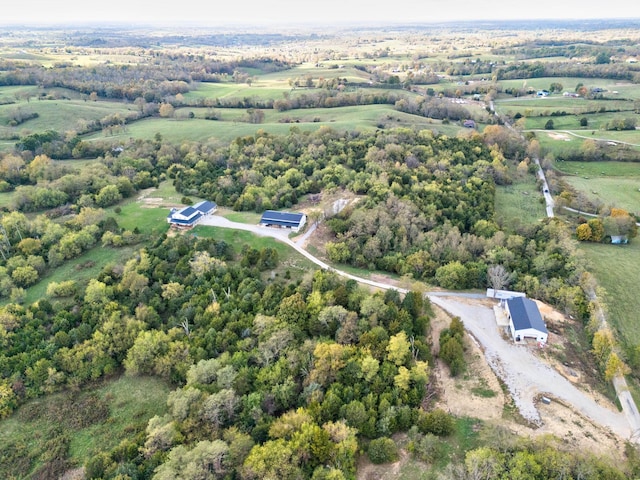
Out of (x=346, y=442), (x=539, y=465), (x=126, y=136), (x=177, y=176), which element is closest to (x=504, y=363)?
(x=539, y=465)

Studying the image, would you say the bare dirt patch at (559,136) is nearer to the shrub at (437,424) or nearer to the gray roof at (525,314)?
the gray roof at (525,314)

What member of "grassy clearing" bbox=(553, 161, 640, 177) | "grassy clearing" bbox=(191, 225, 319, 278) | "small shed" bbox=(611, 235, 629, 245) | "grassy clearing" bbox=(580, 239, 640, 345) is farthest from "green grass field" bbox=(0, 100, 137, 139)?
"small shed" bbox=(611, 235, 629, 245)

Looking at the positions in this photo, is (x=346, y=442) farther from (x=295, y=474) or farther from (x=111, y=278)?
(x=111, y=278)

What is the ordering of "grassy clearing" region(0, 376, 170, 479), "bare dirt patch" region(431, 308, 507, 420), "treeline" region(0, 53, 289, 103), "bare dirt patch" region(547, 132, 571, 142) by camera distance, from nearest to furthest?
"grassy clearing" region(0, 376, 170, 479)
"bare dirt patch" region(431, 308, 507, 420)
"bare dirt patch" region(547, 132, 571, 142)
"treeline" region(0, 53, 289, 103)

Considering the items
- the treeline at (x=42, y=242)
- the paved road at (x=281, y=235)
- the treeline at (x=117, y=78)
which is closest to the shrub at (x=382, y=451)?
the paved road at (x=281, y=235)

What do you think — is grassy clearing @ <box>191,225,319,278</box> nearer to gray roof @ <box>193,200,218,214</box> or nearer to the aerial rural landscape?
the aerial rural landscape
